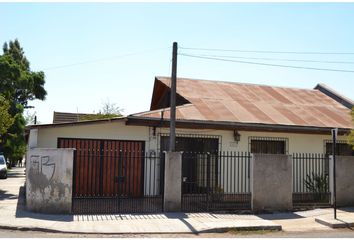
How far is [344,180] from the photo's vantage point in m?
13.0

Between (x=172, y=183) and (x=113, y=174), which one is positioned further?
(x=113, y=174)

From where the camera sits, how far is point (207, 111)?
14.7m

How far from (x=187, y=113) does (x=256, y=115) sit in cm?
287

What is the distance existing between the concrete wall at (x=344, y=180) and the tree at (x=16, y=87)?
13.3 meters

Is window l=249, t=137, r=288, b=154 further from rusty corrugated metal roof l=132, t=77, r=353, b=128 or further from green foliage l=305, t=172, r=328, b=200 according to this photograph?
green foliage l=305, t=172, r=328, b=200

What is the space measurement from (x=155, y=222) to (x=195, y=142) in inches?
211

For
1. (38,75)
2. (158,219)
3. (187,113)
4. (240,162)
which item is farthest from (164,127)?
(38,75)

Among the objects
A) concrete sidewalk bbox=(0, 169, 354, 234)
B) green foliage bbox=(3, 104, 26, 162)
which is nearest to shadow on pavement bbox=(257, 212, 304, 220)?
concrete sidewalk bbox=(0, 169, 354, 234)

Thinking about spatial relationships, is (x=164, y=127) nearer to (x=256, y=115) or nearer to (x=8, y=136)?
(x=256, y=115)

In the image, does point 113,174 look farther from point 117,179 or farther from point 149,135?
point 149,135

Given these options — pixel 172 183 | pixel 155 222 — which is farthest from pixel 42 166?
pixel 172 183

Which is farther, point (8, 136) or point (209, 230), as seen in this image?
point (8, 136)

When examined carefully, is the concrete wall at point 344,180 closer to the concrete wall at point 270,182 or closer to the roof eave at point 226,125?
the concrete wall at point 270,182

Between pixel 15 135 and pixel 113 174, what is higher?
pixel 15 135
